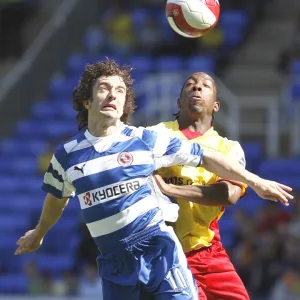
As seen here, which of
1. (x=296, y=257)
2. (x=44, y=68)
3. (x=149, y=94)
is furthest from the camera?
(x=44, y=68)

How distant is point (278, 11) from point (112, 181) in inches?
508

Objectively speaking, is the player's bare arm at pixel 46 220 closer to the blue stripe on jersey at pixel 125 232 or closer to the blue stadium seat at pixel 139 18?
the blue stripe on jersey at pixel 125 232

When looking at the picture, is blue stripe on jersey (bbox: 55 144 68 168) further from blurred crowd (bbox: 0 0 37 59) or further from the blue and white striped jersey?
blurred crowd (bbox: 0 0 37 59)

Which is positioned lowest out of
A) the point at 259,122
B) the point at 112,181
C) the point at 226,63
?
the point at 112,181

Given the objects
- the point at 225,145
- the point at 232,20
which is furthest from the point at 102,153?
the point at 232,20

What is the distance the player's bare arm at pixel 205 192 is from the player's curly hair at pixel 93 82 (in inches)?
17.8

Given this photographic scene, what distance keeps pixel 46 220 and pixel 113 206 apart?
2.06ft

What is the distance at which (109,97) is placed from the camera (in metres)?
6.61

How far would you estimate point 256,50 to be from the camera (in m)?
18.2

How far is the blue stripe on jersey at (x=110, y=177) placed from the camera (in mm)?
6478

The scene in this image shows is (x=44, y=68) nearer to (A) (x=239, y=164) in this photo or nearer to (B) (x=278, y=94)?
(B) (x=278, y=94)

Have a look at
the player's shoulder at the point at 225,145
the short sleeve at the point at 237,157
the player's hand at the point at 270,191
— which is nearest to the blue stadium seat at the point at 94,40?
the player's shoulder at the point at 225,145

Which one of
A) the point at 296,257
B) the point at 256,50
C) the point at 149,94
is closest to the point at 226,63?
the point at 256,50

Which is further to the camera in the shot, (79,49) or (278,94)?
(79,49)
